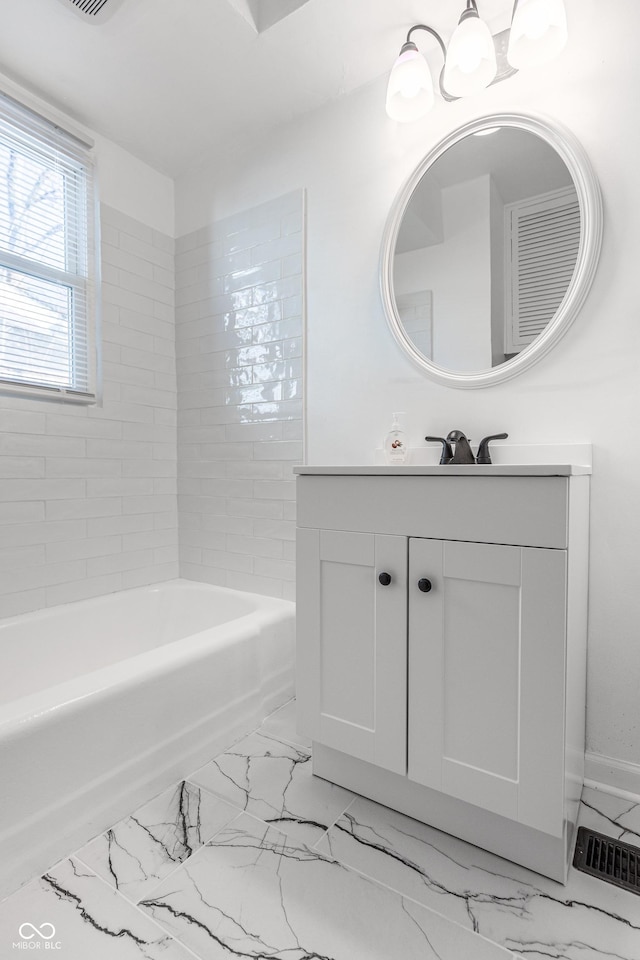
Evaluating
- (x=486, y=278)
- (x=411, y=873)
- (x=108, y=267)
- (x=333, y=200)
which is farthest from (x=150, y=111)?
(x=411, y=873)

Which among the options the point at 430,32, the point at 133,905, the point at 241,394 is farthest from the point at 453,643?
the point at 430,32

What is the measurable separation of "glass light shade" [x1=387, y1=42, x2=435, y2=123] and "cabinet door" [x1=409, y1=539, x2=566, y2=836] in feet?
4.60

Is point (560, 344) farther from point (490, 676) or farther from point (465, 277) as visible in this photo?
point (490, 676)

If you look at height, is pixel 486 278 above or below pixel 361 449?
above

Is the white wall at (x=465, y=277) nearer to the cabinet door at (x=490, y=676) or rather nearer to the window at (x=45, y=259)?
the cabinet door at (x=490, y=676)

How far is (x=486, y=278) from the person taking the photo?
1.57m

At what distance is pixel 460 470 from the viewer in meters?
1.12

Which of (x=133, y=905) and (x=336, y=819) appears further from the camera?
(x=336, y=819)

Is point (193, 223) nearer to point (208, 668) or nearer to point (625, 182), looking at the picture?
point (625, 182)

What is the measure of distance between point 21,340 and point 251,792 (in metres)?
1.72

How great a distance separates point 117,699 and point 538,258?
1705 millimetres

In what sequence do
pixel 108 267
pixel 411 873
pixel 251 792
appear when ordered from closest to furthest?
pixel 411 873 → pixel 251 792 → pixel 108 267

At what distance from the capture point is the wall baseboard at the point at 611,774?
1357mm

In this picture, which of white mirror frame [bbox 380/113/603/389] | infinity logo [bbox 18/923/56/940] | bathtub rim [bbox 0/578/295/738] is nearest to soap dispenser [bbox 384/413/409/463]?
white mirror frame [bbox 380/113/603/389]
